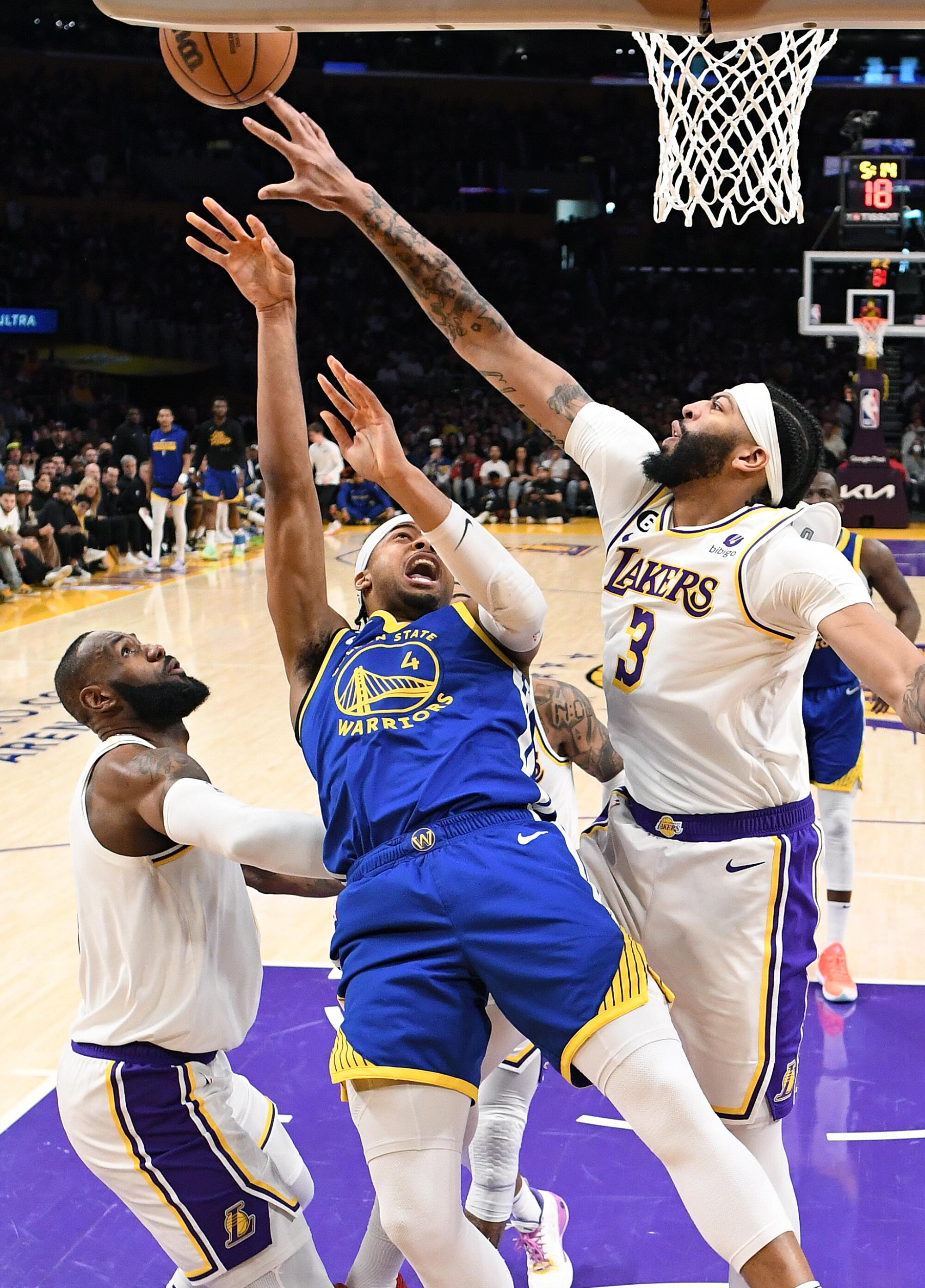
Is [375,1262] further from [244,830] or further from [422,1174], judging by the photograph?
[244,830]

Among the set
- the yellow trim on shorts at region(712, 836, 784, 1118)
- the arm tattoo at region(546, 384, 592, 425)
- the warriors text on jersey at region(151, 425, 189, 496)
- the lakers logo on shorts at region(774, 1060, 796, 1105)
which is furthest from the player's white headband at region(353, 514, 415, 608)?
the warriors text on jersey at region(151, 425, 189, 496)

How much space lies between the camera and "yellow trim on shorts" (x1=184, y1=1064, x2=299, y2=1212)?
2.99 meters

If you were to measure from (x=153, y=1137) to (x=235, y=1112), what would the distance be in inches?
7.9

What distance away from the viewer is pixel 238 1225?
9.69 feet

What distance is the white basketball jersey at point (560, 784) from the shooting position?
11.2 feet

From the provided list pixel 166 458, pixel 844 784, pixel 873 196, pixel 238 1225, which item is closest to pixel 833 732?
pixel 844 784

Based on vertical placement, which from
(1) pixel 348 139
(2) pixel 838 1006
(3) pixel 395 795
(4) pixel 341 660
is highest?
(1) pixel 348 139

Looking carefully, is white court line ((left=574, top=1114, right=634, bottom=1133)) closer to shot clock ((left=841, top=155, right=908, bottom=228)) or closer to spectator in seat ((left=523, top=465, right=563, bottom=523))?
shot clock ((left=841, top=155, right=908, bottom=228))

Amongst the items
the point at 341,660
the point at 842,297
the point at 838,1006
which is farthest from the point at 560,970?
the point at 842,297

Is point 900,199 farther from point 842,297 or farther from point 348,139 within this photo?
point 348,139

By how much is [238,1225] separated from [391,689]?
123 centimetres

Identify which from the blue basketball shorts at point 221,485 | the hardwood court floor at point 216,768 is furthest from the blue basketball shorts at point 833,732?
the blue basketball shorts at point 221,485

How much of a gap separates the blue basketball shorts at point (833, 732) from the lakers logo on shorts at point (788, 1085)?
2.46 metres

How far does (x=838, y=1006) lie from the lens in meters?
5.32
